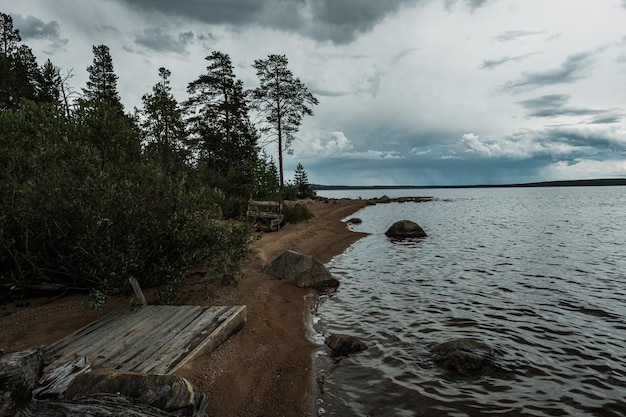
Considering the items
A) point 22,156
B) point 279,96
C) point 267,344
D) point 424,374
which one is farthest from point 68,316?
point 279,96

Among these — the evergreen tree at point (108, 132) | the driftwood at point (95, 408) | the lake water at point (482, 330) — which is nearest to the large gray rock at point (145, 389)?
the driftwood at point (95, 408)

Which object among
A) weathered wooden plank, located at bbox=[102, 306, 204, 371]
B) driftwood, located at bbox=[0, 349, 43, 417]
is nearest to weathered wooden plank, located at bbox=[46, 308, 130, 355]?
weathered wooden plank, located at bbox=[102, 306, 204, 371]

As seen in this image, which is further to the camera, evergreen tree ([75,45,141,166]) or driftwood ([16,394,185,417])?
evergreen tree ([75,45,141,166])

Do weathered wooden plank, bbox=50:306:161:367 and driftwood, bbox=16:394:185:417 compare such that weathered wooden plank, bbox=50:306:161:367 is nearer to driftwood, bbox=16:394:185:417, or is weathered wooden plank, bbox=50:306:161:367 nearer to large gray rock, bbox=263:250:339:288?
driftwood, bbox=16:394:185:417

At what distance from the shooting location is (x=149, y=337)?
5.91 metres

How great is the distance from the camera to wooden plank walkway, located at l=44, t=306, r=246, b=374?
520 centimetres

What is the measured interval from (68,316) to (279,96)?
119ft

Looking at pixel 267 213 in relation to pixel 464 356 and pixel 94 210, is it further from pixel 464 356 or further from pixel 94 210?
pixel 464 356

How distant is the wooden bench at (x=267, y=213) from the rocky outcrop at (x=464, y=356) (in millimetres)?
15084

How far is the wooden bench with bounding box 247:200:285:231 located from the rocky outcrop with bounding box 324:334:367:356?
13948 mm

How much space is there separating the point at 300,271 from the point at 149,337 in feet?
21.0

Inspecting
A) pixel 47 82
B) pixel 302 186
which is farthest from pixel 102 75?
pixel 302 186

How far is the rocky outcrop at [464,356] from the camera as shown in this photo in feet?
20.1

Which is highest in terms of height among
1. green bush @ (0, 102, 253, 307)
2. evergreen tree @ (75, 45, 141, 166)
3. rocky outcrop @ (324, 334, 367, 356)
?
evergreen tree @ (75, 45, 141, 166)
